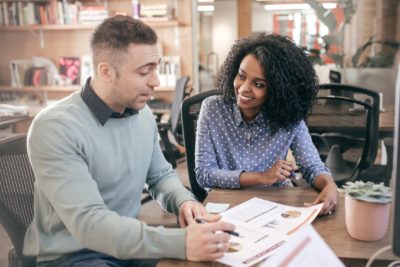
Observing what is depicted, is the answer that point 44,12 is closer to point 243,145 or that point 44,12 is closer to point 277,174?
point 243,145

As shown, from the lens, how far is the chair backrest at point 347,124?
2.01 metres

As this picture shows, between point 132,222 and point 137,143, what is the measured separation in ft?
1.21

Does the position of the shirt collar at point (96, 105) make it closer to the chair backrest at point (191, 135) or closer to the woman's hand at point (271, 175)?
the woman's hand at point (271, 175)

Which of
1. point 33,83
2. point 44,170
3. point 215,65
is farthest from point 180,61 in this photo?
point 44,170

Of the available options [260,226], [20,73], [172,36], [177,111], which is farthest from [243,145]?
[20,73]

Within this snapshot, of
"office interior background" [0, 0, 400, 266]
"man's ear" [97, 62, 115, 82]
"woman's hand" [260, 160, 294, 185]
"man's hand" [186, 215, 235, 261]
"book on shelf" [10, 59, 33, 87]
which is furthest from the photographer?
"book on shelf" [10, 59, 33, 87]

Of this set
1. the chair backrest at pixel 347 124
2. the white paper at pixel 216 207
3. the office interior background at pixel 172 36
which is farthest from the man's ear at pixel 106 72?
the office interior background at pixel 172 36

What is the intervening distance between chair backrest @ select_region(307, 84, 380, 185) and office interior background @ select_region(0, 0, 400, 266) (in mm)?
2097

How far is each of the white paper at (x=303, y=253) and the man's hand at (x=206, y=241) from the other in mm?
155

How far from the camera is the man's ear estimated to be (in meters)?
1.20

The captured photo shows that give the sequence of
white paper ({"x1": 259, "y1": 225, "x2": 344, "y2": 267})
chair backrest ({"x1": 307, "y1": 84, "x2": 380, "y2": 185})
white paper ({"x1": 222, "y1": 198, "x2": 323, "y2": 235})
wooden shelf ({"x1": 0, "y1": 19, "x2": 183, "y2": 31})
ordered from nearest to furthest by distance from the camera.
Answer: white paper ({"x1": 259, "y1": 225, "x2": 344, "y2": 267}), white paper ({"x1": 222, "y1": 198, "x2": 323, "y2": 235}), chair backrest ({"x1": 307, "y1": 84, "x2": 380, "y2": 185}), wooden shelf ({"x1": 0, "y1": 19, "x2": 183, "y2": 31})

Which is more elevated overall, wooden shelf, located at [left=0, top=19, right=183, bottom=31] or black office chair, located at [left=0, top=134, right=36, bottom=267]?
wooden shelf, located at [left=0, top=19, right=183, bottom=31]

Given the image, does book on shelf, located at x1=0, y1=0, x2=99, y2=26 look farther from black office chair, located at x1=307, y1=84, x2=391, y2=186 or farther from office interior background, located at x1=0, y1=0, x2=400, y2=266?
black office chair, located at x1=307, y1=84, x2=391, y2=186

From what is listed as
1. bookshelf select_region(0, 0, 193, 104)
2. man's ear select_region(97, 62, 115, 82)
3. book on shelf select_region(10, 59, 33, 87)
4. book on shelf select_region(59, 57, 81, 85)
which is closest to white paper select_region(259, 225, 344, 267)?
man's ear select_region(97, 62, 115, 82)
